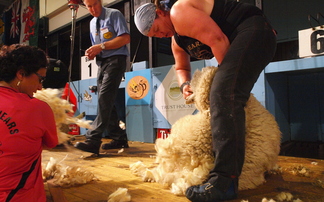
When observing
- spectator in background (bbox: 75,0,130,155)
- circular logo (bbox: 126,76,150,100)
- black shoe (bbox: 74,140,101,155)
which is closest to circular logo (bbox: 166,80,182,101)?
circular logo (bbox: 126,76,150,100)

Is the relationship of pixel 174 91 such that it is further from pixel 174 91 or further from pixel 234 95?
pixel 234 95

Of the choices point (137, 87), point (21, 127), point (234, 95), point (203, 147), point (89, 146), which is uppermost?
point (137, 87)

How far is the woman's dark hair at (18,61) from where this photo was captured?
991 millimetres

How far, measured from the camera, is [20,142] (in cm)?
90

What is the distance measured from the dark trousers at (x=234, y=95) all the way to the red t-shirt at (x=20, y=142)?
750 millimetres

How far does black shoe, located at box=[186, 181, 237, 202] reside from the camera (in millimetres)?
1064

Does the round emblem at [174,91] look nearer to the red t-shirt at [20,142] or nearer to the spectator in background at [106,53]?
the spectator in background at [106,53]

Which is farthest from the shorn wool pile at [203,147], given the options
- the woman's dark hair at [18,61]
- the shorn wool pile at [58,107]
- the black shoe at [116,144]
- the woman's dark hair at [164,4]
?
the black shoe at [116,144]

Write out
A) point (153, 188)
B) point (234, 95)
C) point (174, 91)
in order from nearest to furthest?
point (234, 95) → point (153, 188) → point (174, 91)

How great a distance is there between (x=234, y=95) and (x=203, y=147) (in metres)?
0.32

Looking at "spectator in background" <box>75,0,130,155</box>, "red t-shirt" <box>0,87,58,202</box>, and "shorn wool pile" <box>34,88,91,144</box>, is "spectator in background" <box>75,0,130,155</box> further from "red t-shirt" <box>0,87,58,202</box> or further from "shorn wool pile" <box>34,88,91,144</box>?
"red t-shirt" <box>0,87,58,202</box>

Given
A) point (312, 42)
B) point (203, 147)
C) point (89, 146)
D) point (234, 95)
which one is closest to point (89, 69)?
point (89, 146)

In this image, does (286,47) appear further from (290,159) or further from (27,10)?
(27,10)

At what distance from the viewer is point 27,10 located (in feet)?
24.8
